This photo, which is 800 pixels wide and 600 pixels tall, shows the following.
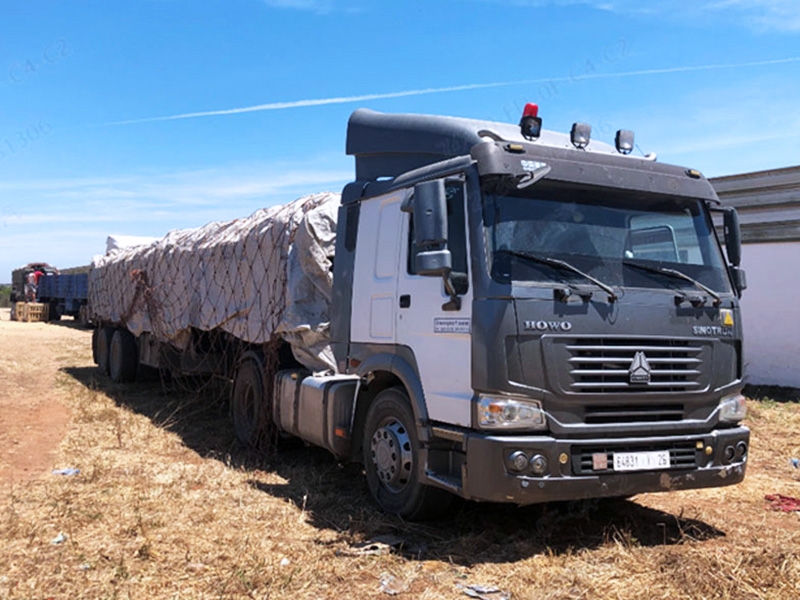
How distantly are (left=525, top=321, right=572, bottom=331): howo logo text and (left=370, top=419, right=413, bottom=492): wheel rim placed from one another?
1367 millimetres

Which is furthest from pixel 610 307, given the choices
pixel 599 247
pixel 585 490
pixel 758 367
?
pixel 758 367

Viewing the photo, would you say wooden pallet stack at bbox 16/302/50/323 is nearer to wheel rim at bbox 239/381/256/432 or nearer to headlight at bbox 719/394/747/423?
wheel rim at bbox 239/381/256/432

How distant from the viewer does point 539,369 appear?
459 centimetres

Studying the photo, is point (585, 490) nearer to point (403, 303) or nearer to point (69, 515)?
point (403, 303)

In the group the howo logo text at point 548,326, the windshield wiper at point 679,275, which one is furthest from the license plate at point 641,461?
the windshield wiper at point 679,275

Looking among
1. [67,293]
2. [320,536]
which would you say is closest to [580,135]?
[320,536]

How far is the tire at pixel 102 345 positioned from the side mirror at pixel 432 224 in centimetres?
1094

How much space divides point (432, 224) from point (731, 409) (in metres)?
2.38

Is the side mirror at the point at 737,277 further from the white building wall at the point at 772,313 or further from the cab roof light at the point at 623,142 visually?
the white building wall at the point at 772,313

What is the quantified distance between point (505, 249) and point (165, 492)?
358 cm

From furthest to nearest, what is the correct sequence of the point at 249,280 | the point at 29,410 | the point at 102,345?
1. the point at 102,345
2. the point at 29,410
3. the point at 249,280

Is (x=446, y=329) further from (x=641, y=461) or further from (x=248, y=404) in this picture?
(x=248, y=404)

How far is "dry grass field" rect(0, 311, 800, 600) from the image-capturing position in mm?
4312

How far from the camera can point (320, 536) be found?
5320mm
